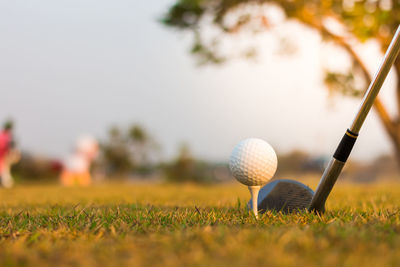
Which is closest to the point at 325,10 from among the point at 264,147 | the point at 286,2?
the point at 286,2

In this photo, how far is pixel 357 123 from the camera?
2.21 metres

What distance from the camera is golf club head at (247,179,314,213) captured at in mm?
2660

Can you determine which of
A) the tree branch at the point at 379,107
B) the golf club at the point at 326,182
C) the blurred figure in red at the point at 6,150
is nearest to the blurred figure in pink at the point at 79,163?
the blurred figure in red at the point at 6,150

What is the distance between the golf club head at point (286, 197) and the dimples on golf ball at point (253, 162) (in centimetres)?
21

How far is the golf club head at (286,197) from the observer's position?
8.73ft

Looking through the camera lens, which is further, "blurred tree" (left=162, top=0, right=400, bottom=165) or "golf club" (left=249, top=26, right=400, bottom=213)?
"blurred tree" (left=162, top=0, right=400, bottom=165)

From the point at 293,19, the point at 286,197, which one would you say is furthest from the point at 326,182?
the point at 293,19

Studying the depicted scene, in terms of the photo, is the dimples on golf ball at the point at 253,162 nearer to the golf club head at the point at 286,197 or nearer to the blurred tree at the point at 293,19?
the golf club head at the point at 286,197

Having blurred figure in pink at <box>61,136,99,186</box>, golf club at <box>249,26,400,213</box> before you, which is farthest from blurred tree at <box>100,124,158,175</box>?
golf club at <box>249,26,400,213</box>

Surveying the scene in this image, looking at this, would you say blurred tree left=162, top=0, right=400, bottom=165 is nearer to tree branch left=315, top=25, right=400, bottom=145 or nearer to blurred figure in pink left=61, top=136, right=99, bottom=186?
tree branch left=315, top=25, right=400, bottom=145

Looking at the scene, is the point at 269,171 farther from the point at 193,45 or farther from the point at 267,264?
the point at 193,45

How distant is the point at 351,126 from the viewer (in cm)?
224

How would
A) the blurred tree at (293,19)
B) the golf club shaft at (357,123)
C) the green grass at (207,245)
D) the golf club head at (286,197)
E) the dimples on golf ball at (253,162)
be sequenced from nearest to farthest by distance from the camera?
1. the green grass at (207,245)
2. the golf club shaft at (357,123)
3. the dimples on golf ball at (253,162)
4. the golf club head at (286,197)
5. the blurred tree at (293,19)

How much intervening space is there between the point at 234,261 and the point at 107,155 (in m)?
19.9
